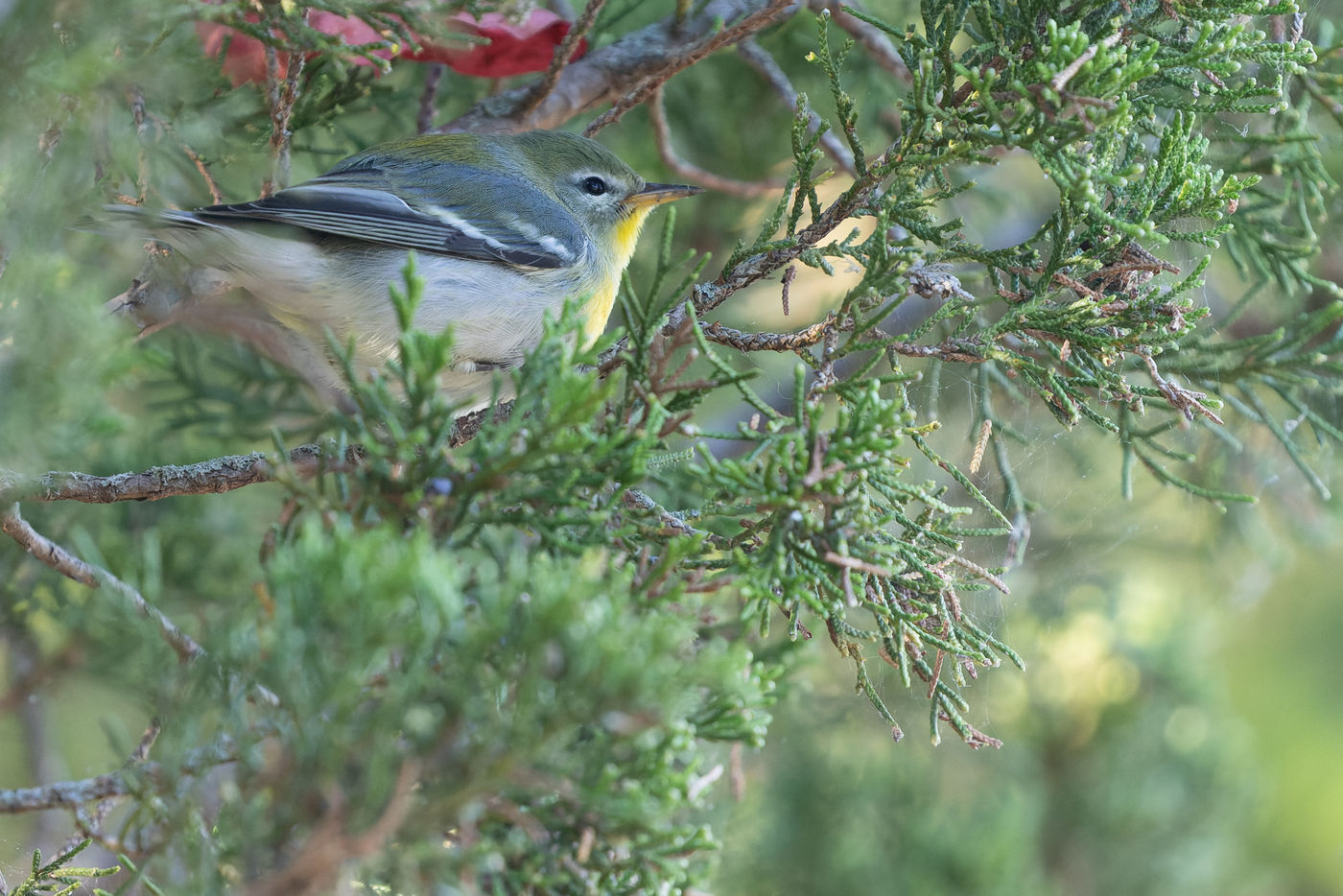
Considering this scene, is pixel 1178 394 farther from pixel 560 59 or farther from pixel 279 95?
pixel 279 95

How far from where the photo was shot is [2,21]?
121 centimetres

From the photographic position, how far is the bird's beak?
9.44 ft

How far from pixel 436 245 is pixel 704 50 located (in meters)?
0.88

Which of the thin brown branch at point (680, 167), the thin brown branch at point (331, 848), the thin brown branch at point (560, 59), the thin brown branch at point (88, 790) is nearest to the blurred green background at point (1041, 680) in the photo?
the thin brown branch at point (560, 59)

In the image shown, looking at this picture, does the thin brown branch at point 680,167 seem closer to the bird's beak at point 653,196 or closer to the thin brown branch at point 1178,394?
the bird's beak at point 653,196

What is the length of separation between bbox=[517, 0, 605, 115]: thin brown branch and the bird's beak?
1.27 ft

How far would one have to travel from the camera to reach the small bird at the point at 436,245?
95.6 inches

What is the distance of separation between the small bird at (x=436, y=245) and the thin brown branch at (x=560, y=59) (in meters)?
0.17

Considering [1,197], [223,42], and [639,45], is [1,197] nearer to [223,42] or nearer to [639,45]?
[223,42]

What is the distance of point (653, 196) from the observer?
2926mm

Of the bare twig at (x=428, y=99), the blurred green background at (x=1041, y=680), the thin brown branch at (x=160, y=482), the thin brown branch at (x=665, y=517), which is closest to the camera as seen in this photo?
the thin brown branch at (x=665, y=517)

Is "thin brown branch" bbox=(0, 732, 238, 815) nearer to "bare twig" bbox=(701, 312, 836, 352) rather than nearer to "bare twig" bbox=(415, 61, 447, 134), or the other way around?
"bare twig" bbox=(701, 312, 836, 352)

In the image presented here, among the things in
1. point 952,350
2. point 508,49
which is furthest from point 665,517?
point 508,49

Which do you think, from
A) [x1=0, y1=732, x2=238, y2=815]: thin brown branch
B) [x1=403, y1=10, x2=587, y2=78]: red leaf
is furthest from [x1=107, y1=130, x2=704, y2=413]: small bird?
[x1=0, y1=732, x2=238, y2=815]: thin brown branch
